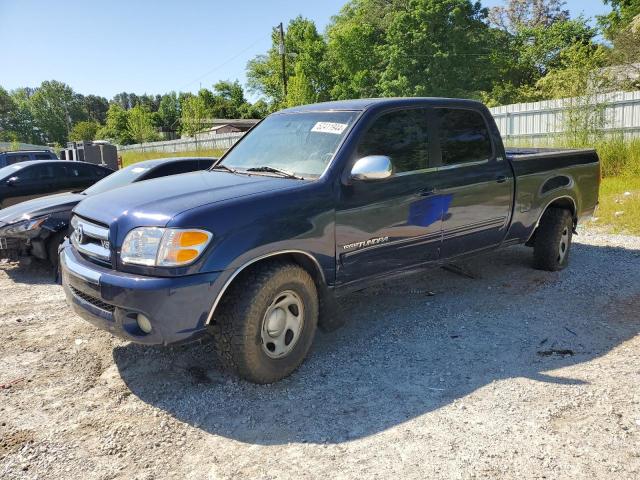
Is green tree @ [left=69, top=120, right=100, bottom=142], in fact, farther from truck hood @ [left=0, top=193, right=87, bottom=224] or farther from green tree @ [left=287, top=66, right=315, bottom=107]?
truck hood @ [left=0, top=193, right=87, bottom=224]

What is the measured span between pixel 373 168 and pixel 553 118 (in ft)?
47.2

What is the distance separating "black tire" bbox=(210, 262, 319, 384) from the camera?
3.34 meters

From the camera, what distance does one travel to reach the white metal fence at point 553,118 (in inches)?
552

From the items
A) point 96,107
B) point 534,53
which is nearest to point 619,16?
point 534,53

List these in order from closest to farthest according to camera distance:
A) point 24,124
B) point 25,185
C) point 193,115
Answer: point 25,185 → point 193,115 → point 24,124

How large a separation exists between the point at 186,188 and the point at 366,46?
46820mm

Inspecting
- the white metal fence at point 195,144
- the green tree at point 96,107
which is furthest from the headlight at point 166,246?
the green tree at point 96,107

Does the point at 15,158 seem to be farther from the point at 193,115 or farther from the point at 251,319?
the point at 193,115

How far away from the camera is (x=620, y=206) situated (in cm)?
978

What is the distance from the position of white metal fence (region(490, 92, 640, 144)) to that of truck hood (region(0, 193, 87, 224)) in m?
12.9

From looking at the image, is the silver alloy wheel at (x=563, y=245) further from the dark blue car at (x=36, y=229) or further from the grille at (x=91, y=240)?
the dark blue car at (x=36, y=229)

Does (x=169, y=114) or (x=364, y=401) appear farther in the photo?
(x=169, y=114)

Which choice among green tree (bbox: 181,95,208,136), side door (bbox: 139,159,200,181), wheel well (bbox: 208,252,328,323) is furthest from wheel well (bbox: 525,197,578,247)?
green tree (bbox: 181,95,208,136)

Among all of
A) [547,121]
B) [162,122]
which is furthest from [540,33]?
[162,122]
